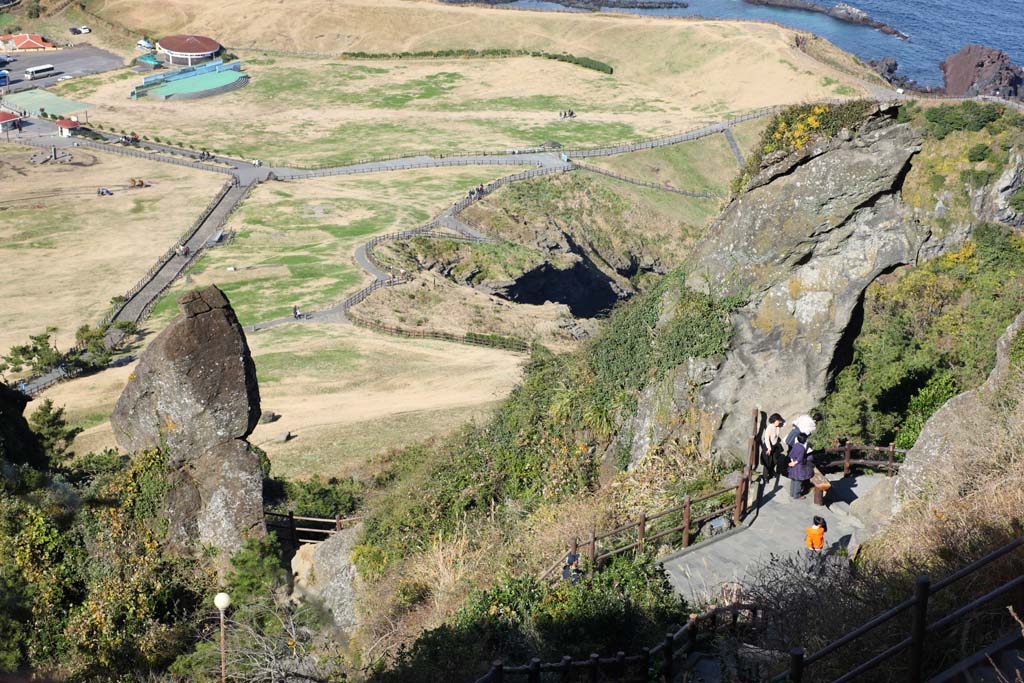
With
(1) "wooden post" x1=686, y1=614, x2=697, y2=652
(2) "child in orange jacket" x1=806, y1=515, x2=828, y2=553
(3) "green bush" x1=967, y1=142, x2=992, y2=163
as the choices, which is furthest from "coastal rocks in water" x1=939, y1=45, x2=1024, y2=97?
(1) "wooden post" x1=686, y1=614, x2=697, y2=652

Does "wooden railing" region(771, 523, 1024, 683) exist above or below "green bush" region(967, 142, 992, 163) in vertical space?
above

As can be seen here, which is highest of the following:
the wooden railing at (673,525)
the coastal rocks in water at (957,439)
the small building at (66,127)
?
the coastal rocks in water at (957,439)

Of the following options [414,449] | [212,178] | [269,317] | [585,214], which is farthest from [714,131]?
[414,449]

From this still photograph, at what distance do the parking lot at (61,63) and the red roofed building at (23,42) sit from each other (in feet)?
3.12

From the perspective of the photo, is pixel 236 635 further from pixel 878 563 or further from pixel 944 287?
pixel 944 287

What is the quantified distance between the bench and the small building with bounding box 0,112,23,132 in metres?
87.0

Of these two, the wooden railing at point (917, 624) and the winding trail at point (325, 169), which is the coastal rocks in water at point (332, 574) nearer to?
the wooden railing at point (917, 624)

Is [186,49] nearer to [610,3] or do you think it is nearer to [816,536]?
[610,3]

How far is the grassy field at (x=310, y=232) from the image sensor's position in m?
51.8

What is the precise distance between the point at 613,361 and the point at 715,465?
393 centimetres

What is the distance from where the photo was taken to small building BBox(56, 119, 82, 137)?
84.8 meters

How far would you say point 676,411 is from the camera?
16906mm

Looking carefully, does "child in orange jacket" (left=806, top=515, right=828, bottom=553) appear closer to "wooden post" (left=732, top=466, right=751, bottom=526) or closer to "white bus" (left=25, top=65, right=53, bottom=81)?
"wooden post" (left=732, top=466, right=751, bottom=526)

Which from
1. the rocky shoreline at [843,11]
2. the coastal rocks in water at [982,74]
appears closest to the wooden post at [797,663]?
the coastal rocks in water at [982,74]
